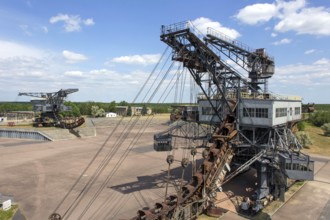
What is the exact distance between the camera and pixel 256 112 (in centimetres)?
2828

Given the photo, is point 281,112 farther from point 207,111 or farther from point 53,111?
point 53,111

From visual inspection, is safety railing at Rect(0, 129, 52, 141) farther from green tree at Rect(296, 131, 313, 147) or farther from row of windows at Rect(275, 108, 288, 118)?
green tree at Rect(296, 131, 313, 147)

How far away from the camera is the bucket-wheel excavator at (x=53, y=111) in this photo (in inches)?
2864

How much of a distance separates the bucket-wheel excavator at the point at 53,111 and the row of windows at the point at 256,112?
175 feet

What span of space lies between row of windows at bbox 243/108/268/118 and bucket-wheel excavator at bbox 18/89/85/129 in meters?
53.2

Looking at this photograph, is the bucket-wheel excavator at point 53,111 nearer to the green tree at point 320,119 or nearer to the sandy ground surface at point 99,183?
the sandy ground surface at point 99,183

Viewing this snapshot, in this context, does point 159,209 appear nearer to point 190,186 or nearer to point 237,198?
point 190,186

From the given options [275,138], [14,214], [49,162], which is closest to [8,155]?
[49,162]

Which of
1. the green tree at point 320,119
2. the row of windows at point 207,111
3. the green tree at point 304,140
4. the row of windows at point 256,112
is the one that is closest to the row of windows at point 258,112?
the row of windows at point 256,112

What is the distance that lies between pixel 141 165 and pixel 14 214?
2047 cm

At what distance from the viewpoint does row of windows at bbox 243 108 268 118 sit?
27.8 metres

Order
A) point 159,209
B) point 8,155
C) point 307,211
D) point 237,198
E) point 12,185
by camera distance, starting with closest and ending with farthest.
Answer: point 159,209 < point 307,211 < point 237,198 < point 12,185 < point 8,155

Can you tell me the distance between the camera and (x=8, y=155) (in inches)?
1889

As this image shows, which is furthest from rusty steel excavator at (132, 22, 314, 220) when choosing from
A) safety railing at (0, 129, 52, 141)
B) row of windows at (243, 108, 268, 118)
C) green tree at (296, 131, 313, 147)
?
safety railing at (0, 129, 52, 141)
